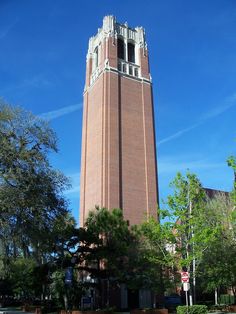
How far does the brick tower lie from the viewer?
56.1 m

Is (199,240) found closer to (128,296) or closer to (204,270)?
(204,270)

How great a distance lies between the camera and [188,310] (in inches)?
1066

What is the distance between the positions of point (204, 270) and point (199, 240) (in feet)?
24.6

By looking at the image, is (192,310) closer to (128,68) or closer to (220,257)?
(220,257)

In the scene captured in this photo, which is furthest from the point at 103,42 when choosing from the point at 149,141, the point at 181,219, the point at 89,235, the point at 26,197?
the point at 26,197

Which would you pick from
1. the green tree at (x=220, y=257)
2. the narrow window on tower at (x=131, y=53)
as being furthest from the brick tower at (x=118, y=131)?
the green tree at (x=220, y=257)

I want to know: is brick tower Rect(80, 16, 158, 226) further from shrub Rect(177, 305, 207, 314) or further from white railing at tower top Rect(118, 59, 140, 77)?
shrub Rect(177, 305, 207, 314)

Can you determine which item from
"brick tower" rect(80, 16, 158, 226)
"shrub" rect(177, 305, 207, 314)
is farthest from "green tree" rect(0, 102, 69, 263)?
"brick tower" rect(80, 16, 158, 226)

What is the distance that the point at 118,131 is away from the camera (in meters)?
59.5

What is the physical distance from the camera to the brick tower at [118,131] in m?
56.1

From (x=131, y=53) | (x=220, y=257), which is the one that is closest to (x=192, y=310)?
(x=220, y=257)

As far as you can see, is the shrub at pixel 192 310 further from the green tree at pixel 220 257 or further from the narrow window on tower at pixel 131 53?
the narrow window on tower at pixel 131 53

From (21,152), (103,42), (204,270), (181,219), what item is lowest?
(204,270)

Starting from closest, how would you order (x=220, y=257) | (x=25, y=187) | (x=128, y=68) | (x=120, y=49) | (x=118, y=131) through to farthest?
(x=25, y=187)
(x=220, y=257)
(x=118, y=131)
(x=128, y=68)
(x=120, y=49)
